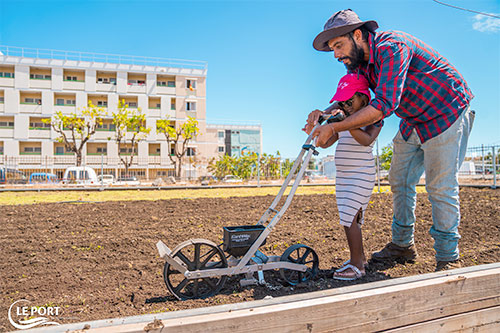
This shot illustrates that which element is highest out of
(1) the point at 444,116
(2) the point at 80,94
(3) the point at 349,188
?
(2) the point at 80,94

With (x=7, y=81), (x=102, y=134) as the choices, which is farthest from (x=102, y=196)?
(x=7, y=81)

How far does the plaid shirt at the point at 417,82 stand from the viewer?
6.81 ft

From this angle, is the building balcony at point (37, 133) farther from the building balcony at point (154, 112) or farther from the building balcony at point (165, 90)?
the building balcony at point (165, 90)

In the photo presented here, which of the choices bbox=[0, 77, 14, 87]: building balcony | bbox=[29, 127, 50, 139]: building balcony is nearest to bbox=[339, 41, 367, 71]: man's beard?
bbox=[29, 127, 50, 139]: building balcony

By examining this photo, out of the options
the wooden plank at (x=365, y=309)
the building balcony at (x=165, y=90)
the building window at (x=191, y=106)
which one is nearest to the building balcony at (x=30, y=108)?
the building balcony at (x=165, y=90)

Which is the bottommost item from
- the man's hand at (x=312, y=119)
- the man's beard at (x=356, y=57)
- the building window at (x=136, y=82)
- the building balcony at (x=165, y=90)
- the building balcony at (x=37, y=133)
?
the man's hand at (x=312, y=119)

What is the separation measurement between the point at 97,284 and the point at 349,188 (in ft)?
6.40

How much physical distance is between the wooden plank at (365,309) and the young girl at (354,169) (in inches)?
28.0

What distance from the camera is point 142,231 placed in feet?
13.0

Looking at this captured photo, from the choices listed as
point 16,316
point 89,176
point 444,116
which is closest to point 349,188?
point 444,116

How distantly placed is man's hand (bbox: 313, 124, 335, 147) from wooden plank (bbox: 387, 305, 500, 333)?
1.11 meters

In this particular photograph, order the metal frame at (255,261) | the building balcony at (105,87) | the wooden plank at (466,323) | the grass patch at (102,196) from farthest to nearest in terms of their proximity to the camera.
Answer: the building balcony at (105,87) < the grass patch at (102,196) < the metal frame at (255,261) < the wooden plank at (466,323)

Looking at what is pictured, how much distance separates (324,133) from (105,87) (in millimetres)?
45058

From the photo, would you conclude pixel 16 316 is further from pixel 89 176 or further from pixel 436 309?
pixel 89 176
